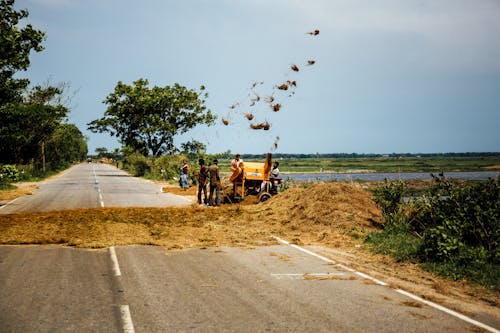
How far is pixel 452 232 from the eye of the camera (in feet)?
35.9

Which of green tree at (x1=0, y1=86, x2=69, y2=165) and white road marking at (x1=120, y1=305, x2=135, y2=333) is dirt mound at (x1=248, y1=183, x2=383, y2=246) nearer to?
white road marking at (x1=120, y1=305, x2=135, y2=333)

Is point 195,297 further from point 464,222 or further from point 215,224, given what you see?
point 215,224

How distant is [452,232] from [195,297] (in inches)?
270

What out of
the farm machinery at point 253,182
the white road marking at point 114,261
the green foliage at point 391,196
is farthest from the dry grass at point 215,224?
the farm machinery at point 253,182

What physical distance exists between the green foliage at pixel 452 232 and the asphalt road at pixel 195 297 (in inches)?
91.3

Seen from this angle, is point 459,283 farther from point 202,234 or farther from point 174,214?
point 174,214

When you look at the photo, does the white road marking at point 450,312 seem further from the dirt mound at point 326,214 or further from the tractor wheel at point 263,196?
the tractor wheel at point 263,196

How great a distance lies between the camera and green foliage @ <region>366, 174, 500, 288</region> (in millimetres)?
9594

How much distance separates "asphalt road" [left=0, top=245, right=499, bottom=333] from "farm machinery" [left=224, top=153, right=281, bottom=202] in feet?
34.8

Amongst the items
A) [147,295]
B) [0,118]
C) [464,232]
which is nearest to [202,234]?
[147,295]

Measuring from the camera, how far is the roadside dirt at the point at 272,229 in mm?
8875

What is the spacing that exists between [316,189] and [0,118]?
1620cm

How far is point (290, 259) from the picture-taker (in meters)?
10.5

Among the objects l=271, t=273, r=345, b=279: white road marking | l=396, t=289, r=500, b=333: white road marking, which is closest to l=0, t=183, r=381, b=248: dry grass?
l=271, t=273, r=345, b=279: white road marking
